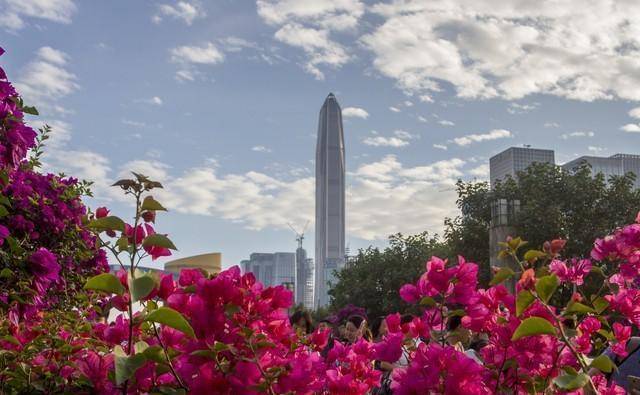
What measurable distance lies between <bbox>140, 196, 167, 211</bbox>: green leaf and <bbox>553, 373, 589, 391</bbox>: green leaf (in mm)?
1113

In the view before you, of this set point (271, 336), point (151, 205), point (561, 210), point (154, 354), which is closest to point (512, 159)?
point (561, 210)

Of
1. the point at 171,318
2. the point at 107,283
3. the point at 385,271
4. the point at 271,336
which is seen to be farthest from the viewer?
the point at 385,271

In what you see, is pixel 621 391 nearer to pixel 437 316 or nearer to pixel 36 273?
pixel 437 316

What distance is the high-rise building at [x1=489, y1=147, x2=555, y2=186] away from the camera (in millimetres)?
146000

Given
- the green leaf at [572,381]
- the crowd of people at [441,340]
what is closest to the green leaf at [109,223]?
the crowd of people at [441,340]

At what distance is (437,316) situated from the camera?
6.63 feet

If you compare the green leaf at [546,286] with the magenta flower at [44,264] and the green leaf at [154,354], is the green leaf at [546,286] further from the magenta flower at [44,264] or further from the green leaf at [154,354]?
the magenta flower at [44,264]

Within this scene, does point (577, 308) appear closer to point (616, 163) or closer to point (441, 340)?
point (441, 340)

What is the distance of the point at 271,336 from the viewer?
1.77m

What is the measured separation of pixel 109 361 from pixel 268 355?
439 millimetres

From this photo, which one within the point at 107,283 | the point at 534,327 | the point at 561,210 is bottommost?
the point at 534,327

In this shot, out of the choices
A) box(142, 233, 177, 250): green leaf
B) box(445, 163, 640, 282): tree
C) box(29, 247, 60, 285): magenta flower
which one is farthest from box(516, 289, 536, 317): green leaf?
box(445, 163, 640, 282): tree

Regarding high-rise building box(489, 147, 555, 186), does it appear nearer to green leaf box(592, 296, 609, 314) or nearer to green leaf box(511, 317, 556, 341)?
green leaf box(592, 296, 609, 314)

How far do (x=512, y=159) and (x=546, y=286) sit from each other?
538 ft
